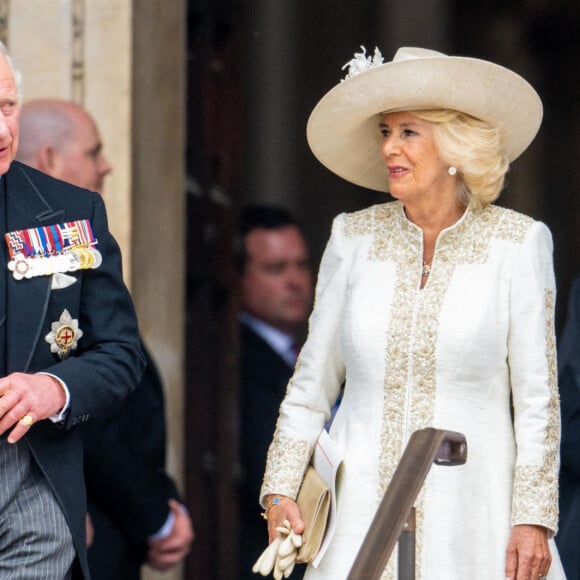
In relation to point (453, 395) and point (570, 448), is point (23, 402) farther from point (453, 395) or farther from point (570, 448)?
point (570, 448)

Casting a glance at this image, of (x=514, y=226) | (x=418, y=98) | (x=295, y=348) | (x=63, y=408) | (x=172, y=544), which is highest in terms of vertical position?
(x=418, y=98)

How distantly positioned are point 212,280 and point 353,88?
262cm

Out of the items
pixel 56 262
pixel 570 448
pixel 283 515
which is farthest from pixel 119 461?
pixel 56 262

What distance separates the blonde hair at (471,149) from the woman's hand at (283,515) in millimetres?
903

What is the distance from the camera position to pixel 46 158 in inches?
213

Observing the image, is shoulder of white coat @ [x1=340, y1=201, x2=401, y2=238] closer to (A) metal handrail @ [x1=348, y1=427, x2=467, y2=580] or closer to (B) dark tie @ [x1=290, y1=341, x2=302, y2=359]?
(A) metal handrail @ [x1=348, y1=427, x2=467, y2=580]

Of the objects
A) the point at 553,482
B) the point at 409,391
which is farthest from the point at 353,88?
the point at 553,482

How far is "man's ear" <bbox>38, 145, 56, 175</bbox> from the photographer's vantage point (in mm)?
5410

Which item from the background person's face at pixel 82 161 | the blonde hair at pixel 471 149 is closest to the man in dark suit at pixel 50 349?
the blonde hair at pixel 471 149

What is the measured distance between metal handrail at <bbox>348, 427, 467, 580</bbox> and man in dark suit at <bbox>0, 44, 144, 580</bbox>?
668 mm

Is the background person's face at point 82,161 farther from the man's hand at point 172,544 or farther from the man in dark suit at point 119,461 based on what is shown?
the man's hand at point 172,544

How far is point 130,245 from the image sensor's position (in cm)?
614

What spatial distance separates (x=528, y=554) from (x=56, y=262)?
134 centimetres

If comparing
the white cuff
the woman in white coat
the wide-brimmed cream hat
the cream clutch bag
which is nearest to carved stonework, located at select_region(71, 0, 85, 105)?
the wide-brimmed cream hat
